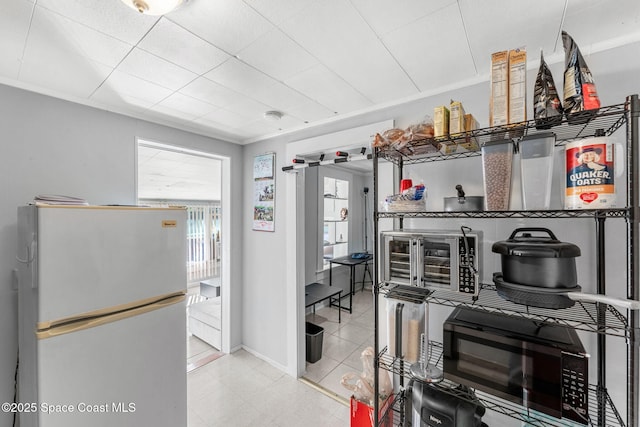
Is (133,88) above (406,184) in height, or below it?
above

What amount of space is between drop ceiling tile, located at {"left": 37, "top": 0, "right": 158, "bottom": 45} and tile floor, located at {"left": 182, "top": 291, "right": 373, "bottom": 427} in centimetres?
251

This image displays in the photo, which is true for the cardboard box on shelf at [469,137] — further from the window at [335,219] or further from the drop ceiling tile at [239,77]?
the window at [335,219]

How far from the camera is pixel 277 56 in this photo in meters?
1.32

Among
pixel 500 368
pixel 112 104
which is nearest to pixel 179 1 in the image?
pixel 112 104

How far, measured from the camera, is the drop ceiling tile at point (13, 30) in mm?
995

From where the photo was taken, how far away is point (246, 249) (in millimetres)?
2871

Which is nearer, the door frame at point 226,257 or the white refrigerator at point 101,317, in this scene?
the white refrigerator at point 101,317

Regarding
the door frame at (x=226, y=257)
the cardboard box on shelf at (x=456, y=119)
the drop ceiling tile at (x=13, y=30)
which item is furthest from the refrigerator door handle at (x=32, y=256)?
the cardboard box on shelf at (x=456, y=119)

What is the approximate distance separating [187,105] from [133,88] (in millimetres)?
344

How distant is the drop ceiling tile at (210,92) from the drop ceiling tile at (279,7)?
695 mm

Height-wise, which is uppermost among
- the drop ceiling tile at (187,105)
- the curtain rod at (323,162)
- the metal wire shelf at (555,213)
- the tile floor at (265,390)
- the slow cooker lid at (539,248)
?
the drop ceiling tile at (187,105)

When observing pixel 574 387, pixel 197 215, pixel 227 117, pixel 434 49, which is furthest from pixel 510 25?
pixel 197 215

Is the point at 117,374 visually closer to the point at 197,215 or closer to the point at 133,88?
the point at 133,88

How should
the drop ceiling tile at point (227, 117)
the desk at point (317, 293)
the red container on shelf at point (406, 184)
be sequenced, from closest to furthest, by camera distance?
the red container on shelf at point (406, 184), the drop ceiling tile at point (227, 117), the desk at point (317, 293)
